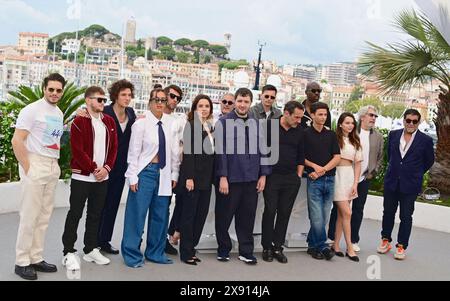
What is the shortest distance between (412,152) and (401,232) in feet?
2.58

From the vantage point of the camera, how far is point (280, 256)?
4977 mm

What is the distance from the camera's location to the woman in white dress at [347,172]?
521 cm

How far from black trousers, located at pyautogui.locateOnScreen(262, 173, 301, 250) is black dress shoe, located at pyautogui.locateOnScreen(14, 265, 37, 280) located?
6.61ft

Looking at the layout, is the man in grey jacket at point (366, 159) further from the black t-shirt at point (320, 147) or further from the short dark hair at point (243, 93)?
the short dark hair at point (243, 93)

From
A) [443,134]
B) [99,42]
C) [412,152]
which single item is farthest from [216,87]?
[412,152]

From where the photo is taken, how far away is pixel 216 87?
137ft

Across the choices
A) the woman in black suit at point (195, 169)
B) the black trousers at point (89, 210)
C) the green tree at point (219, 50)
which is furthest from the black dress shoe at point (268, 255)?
the green tree at point (219, 50)

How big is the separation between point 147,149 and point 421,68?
4.95 metres

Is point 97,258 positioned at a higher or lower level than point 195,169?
lower

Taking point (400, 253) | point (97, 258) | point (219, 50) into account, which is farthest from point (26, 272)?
point (219, 50)

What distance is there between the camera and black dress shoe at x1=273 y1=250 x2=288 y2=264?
4.95 metres

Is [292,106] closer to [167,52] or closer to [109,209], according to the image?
[109,209]
